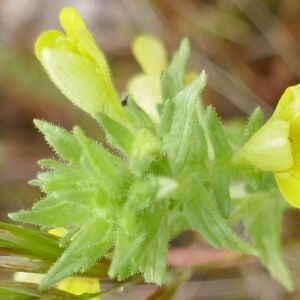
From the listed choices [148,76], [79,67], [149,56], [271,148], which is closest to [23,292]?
[79,67]

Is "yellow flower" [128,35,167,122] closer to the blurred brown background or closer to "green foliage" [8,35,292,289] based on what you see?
"green foliage" [8,35,292,289]

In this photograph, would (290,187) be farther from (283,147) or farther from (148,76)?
(148,76)

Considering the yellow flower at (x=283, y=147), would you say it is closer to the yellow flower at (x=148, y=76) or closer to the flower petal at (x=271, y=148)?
the flower petal at (x=271, y=148)

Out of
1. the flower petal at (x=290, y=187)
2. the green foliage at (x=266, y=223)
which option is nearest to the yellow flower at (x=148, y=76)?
the green foliage at (x=266, y=223)

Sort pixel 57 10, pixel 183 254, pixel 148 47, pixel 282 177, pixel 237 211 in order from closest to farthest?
1. pixel 282 177
2. pixel 237 211
3. pixel 183 254
4. pixel 148 47
5. pixel 57 10

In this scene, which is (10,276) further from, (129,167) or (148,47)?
(129,167)

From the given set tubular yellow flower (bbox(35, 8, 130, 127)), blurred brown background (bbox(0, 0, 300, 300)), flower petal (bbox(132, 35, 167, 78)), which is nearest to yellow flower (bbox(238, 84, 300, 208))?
tubular yellow flower (bbox(35, 8, 130, 127))

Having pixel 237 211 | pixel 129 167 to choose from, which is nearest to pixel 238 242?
pixel 129 167
